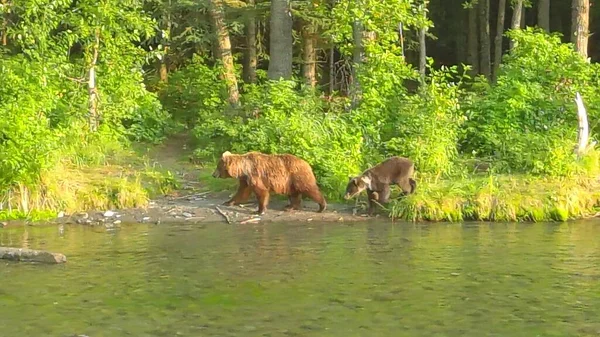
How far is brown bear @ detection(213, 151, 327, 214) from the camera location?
15195 mm

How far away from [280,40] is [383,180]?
23.2 ft

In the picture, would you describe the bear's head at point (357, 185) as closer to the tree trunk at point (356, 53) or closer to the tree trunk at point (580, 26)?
the tree trunk at point (356, 53)

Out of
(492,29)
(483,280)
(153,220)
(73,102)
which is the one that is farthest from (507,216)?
(492,29)

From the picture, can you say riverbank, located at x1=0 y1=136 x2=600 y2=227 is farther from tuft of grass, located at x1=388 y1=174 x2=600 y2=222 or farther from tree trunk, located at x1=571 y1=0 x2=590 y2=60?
tree trunk, located at x1=571 y1=0 x2=590 y2=60

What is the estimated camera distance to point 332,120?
1725 cm

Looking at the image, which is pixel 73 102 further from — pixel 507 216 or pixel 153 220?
pixel 507 216

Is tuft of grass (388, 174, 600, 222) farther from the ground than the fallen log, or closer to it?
farther from the ground

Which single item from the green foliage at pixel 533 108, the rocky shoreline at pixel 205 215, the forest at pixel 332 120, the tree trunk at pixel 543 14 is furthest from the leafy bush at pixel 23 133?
the tree trunk at pixel 543 14

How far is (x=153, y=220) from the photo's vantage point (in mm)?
14945

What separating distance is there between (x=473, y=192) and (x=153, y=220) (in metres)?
5.14

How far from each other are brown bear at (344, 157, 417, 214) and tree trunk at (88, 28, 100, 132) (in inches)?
235

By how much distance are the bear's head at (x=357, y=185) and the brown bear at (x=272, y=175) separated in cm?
51

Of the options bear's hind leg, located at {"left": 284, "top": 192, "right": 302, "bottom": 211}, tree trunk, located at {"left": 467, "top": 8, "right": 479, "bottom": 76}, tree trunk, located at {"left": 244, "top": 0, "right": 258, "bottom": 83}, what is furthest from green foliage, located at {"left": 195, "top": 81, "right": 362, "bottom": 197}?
tree trunk, located at {"left": 467, "top": 8, "right": 479, "bottom": 76}

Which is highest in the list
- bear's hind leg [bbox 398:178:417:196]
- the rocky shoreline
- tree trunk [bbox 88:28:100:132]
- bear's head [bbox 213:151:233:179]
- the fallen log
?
tree trunk [bbox 88:28:100:132]
